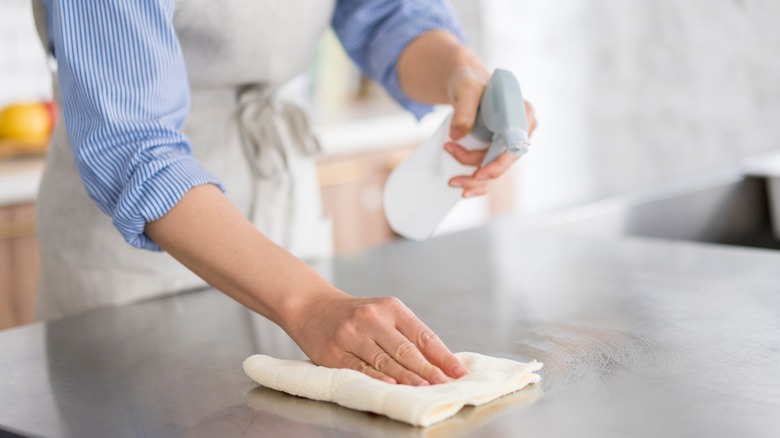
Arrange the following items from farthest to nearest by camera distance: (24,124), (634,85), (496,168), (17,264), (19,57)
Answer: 1. (634,85)
2. (19,57)
3. (24,124)
4. (17,264)
5. (496,168)

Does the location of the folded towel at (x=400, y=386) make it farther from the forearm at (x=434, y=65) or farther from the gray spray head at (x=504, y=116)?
the forearm at (x=434, y=65)

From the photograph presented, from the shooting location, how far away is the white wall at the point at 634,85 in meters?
2.98

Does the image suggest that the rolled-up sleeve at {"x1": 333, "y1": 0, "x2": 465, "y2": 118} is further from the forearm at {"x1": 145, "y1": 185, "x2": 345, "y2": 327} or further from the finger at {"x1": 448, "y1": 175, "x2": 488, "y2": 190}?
the forearm at {"x1": 145, "y1": 185, "x2": 345, "y2": 327}

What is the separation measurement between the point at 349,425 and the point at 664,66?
8.98 feet

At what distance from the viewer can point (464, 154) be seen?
1.11 meters

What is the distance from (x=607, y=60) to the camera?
3414mm

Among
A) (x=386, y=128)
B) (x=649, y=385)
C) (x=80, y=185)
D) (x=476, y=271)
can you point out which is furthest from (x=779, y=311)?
(x=386, y=128)

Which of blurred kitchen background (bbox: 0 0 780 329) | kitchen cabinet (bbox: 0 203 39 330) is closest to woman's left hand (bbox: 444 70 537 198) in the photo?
kitchen cabinet (bbox: 0 203 39 330)

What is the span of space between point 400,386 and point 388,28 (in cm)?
74

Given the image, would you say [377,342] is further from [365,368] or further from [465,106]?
[465,106]

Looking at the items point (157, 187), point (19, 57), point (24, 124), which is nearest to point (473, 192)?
point (157, 187)

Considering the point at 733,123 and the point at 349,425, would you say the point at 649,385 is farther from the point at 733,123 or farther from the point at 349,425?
the point at 733,123

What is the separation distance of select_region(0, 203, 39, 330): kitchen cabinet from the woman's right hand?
1.51 meters

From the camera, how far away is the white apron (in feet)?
4.10
